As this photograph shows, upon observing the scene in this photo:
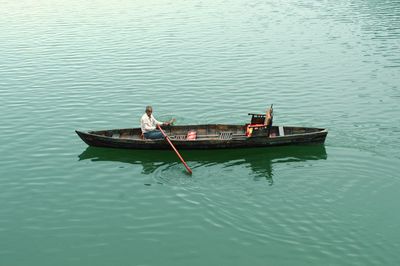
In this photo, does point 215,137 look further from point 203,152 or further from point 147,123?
point 147,123

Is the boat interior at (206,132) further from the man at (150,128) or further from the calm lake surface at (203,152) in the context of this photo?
the calm lake surface at (203,152)

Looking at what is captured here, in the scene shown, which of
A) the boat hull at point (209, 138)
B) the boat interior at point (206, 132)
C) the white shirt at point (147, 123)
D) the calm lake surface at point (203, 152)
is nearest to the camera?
the calm lake surface at point (203, 152)

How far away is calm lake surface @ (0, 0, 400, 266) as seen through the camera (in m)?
19.3

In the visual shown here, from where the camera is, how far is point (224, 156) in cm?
2558

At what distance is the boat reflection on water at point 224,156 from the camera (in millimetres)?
25047

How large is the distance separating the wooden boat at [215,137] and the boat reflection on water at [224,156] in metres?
0.30

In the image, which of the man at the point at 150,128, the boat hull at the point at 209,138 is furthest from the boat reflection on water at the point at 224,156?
the man at the point at 150,128

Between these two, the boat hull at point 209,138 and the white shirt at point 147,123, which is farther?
the white shirt at point 147,123

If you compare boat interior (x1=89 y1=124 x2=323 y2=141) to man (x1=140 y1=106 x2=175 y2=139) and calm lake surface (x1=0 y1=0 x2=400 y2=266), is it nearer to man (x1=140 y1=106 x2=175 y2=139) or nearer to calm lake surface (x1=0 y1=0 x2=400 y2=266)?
man (x1=140 y1=106 x2=175 y2=139)

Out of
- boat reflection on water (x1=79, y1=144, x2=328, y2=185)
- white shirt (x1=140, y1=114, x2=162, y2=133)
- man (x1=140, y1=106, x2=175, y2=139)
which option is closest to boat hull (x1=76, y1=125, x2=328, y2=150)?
boat reflection on water (x1=79, y1=144, x2=328, y2=185)

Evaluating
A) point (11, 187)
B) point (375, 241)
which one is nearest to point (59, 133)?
point (11, 187)

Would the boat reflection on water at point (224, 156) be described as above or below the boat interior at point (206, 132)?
below

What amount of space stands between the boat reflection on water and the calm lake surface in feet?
0.25

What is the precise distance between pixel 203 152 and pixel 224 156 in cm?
98
